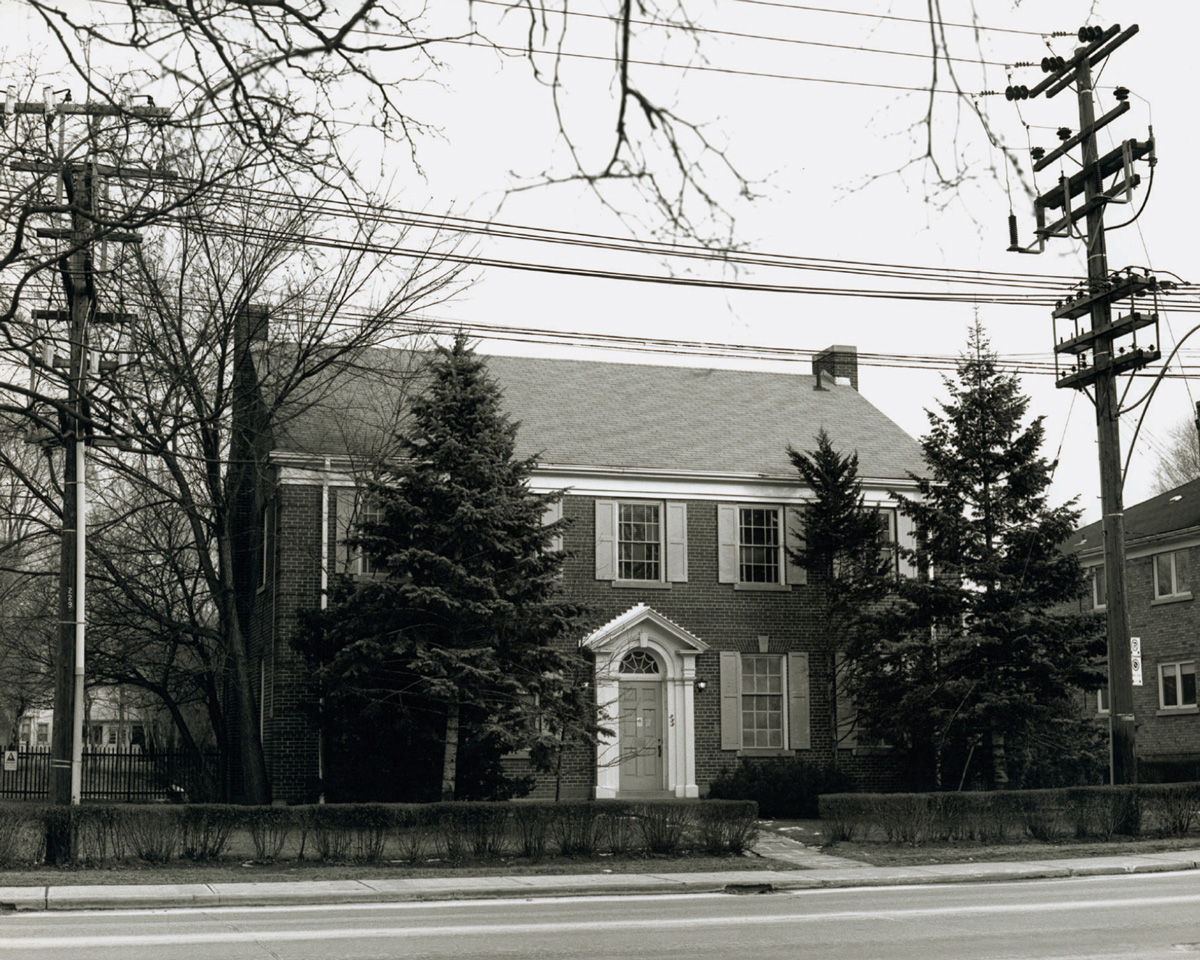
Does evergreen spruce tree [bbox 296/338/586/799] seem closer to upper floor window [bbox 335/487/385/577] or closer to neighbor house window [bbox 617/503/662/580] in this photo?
upper floor window [bbox 335/487/385/577]

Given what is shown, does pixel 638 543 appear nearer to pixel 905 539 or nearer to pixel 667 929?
pixel 905 539

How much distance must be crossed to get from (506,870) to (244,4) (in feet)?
50.9

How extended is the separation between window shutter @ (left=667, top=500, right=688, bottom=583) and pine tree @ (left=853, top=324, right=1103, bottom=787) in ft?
15.0

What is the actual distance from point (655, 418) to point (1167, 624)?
15.8 meters

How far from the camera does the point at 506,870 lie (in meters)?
18.9

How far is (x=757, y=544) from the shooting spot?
3188cm

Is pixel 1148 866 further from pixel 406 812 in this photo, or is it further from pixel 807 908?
pixel 406 812

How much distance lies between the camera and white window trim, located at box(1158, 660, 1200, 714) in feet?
122

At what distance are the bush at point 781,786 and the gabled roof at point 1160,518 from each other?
1166cm

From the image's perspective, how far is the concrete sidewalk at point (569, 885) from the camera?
1566 centimetres

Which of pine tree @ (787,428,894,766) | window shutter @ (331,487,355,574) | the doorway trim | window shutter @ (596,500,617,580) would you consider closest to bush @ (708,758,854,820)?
the doorway trim

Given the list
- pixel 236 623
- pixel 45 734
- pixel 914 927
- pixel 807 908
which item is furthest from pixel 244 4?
pixel 45 734

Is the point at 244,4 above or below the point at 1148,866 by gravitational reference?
above

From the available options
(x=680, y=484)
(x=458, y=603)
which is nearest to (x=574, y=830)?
(x=458, y=603)
